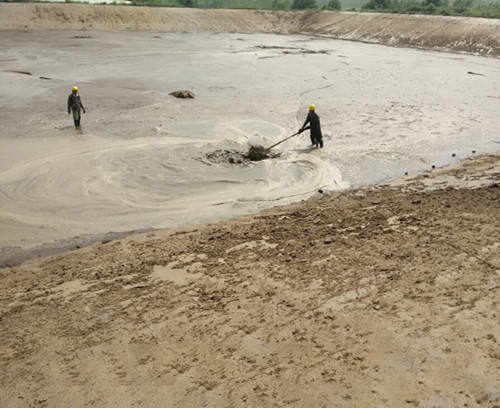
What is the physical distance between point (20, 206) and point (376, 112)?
39.6 feet

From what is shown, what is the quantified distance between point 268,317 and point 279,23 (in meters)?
46.0

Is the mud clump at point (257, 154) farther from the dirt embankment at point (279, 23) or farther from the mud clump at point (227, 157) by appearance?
the dirt embankment at point (279, 23)

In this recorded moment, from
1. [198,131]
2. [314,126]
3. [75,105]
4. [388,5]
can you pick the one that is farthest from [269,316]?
[388,5]

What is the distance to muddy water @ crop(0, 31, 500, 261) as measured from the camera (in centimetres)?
912

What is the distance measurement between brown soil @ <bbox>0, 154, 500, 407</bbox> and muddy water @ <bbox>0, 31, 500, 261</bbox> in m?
1.48

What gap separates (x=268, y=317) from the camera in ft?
18.0

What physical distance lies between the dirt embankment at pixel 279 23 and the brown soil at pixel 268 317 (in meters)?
29.9

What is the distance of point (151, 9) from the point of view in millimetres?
42188

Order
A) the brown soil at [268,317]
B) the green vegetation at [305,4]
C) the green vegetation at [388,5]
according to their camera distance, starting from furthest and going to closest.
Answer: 1. the green vegetation at [305,4]
2. the green vegetation at [388,5]
3. the brown soil at [268,317]

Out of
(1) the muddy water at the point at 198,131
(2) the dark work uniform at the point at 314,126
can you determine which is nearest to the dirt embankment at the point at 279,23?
(1) the muddy water at the point at 198,131

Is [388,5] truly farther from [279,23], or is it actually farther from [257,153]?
[257,153]

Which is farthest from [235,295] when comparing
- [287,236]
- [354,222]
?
[354,222]

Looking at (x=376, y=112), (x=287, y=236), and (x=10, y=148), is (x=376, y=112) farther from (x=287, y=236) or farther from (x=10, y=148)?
(x=10, y=148)

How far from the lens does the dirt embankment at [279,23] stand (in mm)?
34250
